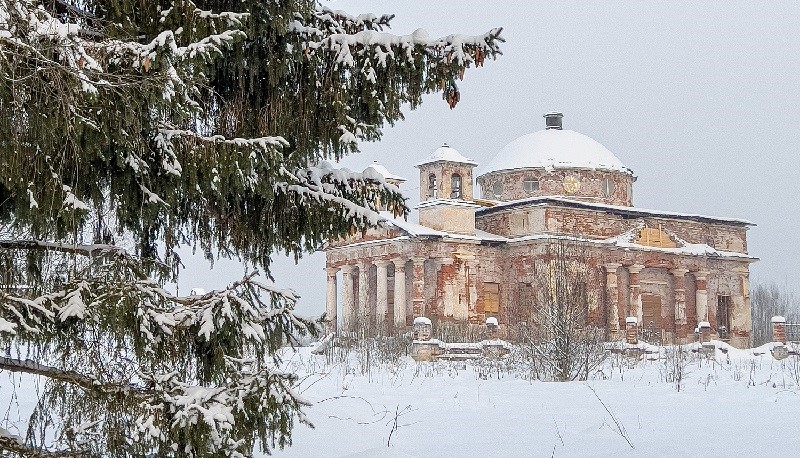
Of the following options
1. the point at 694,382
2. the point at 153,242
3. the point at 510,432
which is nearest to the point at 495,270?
the point at 694,382

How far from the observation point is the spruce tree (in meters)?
3.37

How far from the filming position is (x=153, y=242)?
4.89m

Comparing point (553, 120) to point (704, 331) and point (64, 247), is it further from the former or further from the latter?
point (64, 247)

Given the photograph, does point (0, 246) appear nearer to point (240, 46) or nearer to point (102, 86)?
point (102, 86)

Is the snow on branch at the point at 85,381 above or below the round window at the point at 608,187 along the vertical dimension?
below

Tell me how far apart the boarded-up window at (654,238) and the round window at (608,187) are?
2419mm

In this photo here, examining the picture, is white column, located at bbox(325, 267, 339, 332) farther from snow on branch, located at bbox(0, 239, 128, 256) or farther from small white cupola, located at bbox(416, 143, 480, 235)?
snow on branch, located at bbox(0, 239, 128, 256)

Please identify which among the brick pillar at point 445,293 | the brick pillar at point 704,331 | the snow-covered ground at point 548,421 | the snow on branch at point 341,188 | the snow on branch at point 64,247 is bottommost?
the brick pillar at point 704,331

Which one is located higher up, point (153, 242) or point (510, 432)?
point (153, 242)

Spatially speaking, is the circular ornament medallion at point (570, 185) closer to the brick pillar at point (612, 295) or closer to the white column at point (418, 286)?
the brick pillar at point (612, 295)

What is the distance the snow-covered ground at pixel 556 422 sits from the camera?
602 cm

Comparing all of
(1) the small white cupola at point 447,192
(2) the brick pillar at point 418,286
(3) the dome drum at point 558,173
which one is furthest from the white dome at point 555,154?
(2) the brick pillar at point 418,286

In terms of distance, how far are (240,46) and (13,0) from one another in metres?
1.36

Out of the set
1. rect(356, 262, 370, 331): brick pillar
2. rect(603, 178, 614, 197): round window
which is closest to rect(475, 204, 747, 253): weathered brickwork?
rect(603, 178, 614, 197): round window
